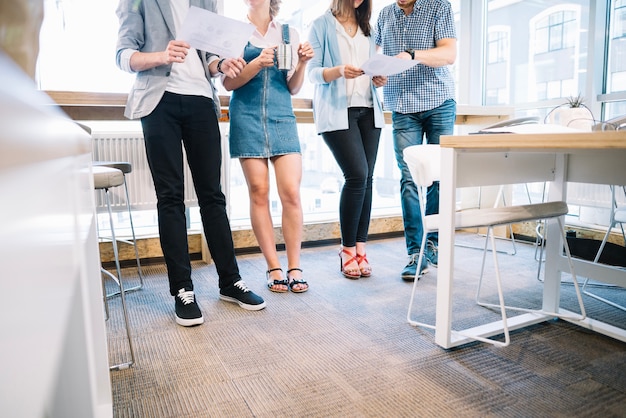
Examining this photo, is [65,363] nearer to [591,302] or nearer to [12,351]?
[12,351]

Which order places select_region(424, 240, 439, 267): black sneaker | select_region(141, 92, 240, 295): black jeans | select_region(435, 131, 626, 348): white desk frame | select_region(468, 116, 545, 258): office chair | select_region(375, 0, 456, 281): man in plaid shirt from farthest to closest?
select_region(424, 240, 439, 267): black sneaker
select_region(375, 0, 456, 281): man in plaid shirt
select_region(141, 92, 240, 295): black jeans
select_region(468, 116, 545, 258): office chair
select_region(435, 131, 626, 348): white desk frame

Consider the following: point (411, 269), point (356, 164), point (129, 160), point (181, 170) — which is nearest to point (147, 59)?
point (181, 170)

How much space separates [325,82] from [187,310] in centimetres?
122

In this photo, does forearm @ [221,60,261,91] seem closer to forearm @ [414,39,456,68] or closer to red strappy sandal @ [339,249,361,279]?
forearm @ [414,39,456,68]

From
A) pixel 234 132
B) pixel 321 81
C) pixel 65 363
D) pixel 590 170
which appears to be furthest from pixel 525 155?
pixel 65 363

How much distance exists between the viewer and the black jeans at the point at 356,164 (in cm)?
230

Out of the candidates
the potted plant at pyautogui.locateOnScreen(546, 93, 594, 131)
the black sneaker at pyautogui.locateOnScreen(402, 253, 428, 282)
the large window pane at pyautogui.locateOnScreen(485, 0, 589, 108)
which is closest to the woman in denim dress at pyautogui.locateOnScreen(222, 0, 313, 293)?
the black sneaker at pyautogui.locateOnScreen(402, 253, 428, 282)

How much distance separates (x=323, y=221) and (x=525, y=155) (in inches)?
71.0

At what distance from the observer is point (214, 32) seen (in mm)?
1631

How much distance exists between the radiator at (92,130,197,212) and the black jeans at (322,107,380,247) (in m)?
1.05

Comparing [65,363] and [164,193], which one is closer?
[65,363]

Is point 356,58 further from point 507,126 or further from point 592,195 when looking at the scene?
point 592,195

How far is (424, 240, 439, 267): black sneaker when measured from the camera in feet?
8.48

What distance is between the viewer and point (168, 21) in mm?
1779
